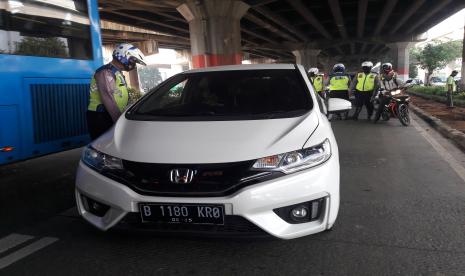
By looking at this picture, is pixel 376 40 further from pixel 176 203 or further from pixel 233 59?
pixel 176 203

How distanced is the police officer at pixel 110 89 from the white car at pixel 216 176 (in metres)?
1.24

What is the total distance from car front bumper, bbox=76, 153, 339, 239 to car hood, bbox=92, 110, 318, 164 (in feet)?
0.73

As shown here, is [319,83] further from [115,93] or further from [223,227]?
[223,227]

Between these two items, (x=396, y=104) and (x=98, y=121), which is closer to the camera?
(x=98, y=121)

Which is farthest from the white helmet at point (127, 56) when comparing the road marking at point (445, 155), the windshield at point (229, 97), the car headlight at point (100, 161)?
the road marking at point (445, 155)

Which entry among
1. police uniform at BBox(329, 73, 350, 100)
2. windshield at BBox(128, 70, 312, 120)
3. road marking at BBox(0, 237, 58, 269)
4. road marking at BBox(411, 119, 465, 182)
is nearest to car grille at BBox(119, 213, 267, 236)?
windshield at BBox(128, 70, 312, 120)

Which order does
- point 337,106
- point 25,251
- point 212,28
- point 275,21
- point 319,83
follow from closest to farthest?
point 25,251 → point 337,106 → point 319,83 → point 212,28 → point 275,21

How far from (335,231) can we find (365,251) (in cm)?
45

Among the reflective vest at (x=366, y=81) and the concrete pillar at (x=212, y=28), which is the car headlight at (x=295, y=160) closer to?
the reflective vest at (x=366, y=81)

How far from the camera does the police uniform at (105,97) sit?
4.49 metres

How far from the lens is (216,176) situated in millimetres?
2699

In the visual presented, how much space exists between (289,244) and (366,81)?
981cm

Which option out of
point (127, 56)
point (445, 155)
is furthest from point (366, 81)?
point (127, 56)

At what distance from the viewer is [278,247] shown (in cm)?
321
